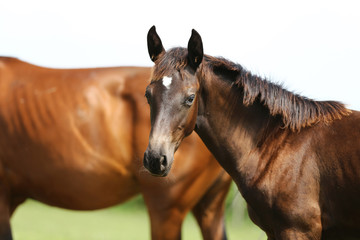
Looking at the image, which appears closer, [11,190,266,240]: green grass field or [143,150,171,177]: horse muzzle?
[143,150,171,177]: horse muzzle

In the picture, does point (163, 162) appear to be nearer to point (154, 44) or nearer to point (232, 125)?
point (232, 125)

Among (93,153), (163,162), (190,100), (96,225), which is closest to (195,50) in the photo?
(190,100)

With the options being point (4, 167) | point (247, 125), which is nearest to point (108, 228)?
point (4, 167)

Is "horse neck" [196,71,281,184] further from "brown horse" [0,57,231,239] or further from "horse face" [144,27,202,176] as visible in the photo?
"brown horse" [0,57,231,239]

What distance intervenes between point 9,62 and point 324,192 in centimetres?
385

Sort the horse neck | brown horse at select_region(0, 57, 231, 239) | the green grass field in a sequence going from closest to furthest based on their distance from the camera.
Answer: the horse neck
brown horse at select_region(0, 57, 231, 239)
the green grass field

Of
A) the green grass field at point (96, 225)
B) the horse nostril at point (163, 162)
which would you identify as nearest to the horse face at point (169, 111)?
the horse nostril at point (163, 162)

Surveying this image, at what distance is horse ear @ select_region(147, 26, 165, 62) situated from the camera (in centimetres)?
372

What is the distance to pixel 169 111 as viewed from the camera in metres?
3.33

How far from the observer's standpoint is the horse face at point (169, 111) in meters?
3.29

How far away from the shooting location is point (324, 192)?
11.4 ft

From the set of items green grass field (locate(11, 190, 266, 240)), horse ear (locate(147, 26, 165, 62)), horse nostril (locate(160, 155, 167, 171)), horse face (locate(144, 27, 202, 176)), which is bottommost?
green grass field (locate(11, 190, 266, 240))

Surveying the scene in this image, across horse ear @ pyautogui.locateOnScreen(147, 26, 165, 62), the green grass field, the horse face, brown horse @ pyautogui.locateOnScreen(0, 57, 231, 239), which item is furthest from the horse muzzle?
the green grass field

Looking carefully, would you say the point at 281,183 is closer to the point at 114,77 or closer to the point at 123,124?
the point at 123,124
